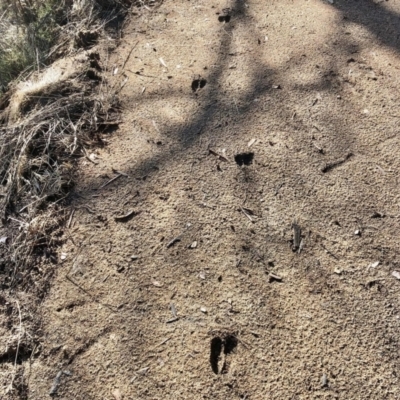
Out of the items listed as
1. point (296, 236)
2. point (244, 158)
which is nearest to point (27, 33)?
point (244, 158)

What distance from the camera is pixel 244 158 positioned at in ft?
7.74

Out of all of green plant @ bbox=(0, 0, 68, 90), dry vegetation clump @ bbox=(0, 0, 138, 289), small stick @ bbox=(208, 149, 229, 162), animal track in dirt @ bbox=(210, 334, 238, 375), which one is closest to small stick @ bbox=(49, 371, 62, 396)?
dry vegetation clump @ bbox=(0, 0, 138, 289)

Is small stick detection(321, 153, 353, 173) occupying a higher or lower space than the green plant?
lower

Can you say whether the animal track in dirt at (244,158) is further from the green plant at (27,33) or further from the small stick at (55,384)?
the green plant at (27,33)

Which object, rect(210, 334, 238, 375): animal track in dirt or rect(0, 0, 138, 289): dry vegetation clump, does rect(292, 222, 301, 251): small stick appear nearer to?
rect(210, 334, 238, 375): animal track in dirt

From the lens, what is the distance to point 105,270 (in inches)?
81.0

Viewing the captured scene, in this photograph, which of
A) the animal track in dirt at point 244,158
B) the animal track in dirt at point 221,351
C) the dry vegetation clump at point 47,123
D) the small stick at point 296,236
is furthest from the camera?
the animal track in dirt at point 244,158

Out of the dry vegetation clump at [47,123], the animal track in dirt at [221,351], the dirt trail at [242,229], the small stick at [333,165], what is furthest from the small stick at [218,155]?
the animal track in dirt at [221,351]

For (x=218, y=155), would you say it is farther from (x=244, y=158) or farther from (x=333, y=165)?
(x=333, y=165)

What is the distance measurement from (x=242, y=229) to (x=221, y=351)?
1.85 ft

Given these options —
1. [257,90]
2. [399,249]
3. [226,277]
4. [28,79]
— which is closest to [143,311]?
[226,277]

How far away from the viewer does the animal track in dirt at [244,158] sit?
7.69ft

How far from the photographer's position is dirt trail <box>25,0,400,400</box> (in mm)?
1773

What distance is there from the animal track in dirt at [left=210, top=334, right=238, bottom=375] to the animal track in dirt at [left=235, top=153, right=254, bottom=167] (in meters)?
0.89
